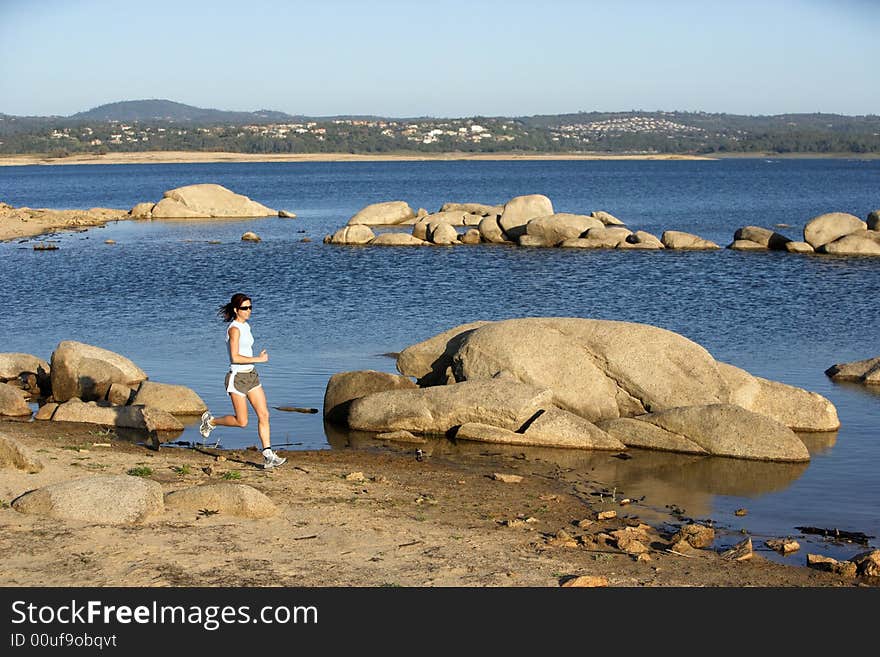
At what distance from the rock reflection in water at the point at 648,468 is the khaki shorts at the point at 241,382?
349 cm

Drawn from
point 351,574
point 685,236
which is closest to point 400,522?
point 351,574

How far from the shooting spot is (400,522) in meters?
11.7

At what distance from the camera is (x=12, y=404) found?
18.4 meters

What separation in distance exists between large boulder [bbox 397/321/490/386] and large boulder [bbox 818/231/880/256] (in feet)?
100

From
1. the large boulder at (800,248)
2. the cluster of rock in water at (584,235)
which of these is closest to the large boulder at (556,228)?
the cluster of rock in water at (584,235)

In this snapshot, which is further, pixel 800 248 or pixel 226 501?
pixel 800 248

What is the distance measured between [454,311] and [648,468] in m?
16.3

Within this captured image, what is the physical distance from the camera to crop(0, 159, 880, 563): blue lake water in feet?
51.0

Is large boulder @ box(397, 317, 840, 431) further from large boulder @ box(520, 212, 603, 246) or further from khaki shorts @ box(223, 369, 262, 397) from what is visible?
large boulder @ box(520, 212, 603, 246)

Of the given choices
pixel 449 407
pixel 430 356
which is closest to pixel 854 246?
pixel 430 356

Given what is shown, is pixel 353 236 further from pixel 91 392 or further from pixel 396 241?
pixel 91 392

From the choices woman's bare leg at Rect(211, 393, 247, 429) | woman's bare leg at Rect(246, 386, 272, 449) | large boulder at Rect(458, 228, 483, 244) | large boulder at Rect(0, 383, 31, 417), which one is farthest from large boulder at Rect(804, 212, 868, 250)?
woman's bare leg at Rect(246, 386, 272, 449)
